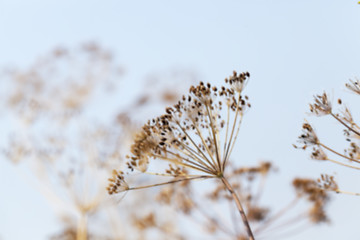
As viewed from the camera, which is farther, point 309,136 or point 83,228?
point 83,228

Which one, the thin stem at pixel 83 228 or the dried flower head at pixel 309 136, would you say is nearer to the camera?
the dried flower head at pixel 309 136

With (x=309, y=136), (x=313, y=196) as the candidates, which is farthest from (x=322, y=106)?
(x=313, y=196)

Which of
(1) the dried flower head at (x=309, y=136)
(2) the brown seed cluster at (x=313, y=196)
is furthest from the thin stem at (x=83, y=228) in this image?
(1) the dried flower head at (x=309, y=136)

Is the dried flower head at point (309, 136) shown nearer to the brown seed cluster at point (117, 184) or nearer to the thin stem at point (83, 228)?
the brown seed cluster at point (117, 184)

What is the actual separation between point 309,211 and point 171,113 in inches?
220

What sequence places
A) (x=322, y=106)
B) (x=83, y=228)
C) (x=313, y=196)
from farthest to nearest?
(x=83, y=228) < (x=313, y=196) < (x=322, y=106)

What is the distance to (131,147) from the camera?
5203mm

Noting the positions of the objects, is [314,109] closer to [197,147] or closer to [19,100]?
[197,147]

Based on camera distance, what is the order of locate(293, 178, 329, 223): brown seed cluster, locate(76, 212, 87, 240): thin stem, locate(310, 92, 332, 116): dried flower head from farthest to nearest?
locate(76, 212, 87, 240): thin stem → locate(293, 178, 329, 223): brown seed cluster → locate(310, 92, 332, 116): dried flower head

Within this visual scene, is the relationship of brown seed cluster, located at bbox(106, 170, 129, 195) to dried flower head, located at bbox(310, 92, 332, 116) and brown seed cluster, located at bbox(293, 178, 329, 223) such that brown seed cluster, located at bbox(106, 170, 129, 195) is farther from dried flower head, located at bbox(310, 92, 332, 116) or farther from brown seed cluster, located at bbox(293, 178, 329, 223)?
brown seed cluster, located at bbox(293, 178, 329, 223)

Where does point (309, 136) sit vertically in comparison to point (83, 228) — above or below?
below

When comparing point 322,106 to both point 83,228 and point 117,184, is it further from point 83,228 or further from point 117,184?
point 83,228

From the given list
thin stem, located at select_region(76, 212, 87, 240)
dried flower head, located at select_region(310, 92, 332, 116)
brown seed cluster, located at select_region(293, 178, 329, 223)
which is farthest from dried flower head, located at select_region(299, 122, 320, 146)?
thin stem, located at select_region(76, 212, 87, 240)

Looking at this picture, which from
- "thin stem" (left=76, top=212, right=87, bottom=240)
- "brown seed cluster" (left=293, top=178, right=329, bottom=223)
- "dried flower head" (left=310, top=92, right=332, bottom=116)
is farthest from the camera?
"thin stem" (left=76, top=212, right=87, bottom=240)
